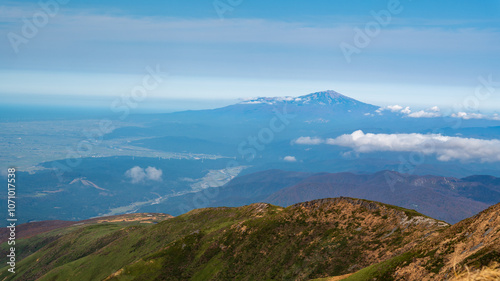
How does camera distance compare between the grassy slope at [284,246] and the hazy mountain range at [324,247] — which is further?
the grassy slope at [284,246]

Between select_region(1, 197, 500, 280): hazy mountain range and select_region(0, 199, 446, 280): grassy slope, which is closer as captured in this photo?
select_region(1, 197, 500, 280): hazy mountain range

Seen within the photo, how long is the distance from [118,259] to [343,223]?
110701mm

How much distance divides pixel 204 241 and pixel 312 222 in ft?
136

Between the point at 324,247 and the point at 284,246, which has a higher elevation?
the point at 324,247

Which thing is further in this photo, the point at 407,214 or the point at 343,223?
the point at 343,223

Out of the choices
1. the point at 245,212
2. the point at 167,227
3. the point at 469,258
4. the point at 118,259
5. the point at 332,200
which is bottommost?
the point at 118,259

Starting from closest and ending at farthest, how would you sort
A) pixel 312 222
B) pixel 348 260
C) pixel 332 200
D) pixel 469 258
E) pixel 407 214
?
pixel 469 258
pixel 348 260
pixel 407 214
pixel 312 222
pixel 332 200

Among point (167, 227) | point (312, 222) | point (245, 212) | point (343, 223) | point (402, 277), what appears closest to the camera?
point (402, 277)

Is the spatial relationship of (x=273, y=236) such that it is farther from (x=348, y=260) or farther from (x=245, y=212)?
(x=245, y=212)

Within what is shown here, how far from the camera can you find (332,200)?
110750 millimetres

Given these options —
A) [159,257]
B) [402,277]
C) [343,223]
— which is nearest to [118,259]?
[159,257]

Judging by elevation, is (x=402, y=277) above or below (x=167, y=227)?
above

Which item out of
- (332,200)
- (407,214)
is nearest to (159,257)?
(332,200)

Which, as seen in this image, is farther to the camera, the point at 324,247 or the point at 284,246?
the point at 284,246
